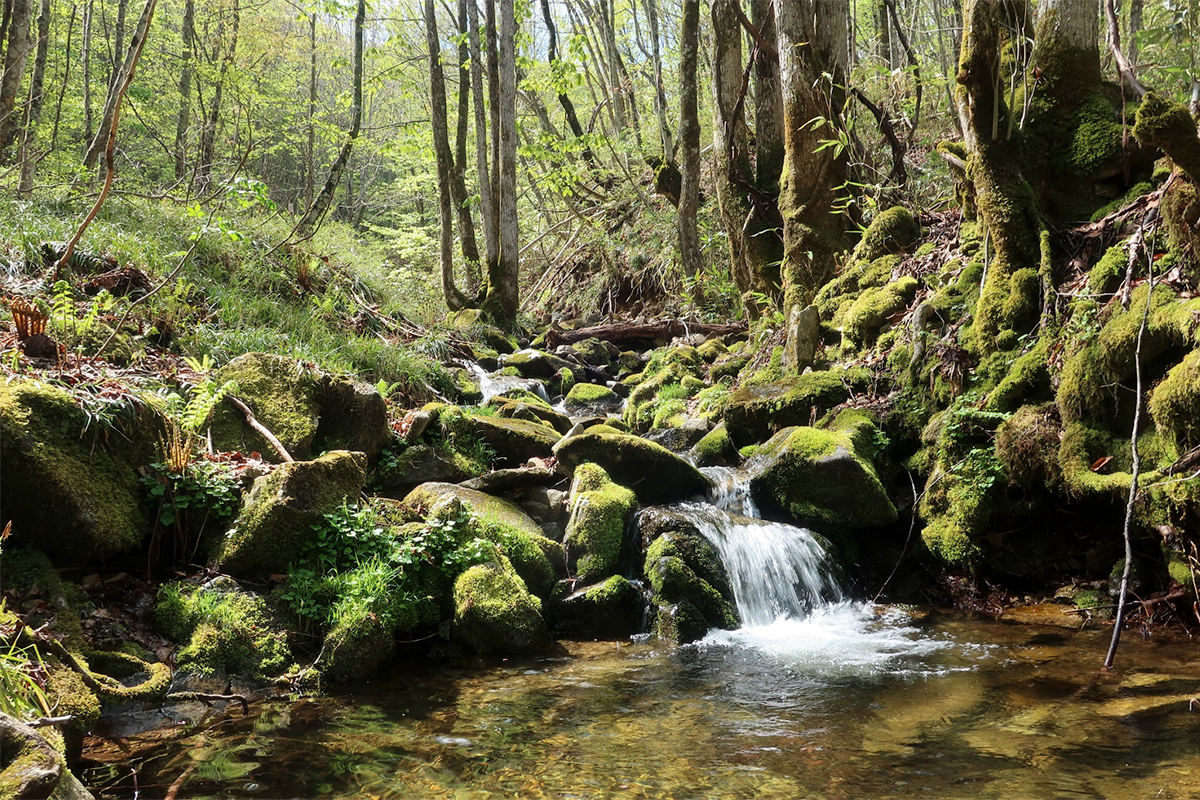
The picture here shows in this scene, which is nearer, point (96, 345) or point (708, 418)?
point (96, 345)

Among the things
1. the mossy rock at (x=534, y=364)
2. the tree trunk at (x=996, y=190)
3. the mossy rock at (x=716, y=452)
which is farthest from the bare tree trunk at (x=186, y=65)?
the tree trunk at (x=996, y=190)

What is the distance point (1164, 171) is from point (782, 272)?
4.62 meters

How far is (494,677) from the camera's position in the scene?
15.7ft

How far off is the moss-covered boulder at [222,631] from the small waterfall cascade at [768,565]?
3425 mm

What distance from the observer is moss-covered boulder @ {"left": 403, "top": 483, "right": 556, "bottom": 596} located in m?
5.79

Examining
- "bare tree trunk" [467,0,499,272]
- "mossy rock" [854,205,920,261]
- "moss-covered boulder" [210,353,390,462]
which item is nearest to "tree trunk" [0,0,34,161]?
"moss-covered boulder" [210,353,390,462]

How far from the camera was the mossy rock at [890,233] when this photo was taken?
886 centimetres

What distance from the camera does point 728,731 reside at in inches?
150

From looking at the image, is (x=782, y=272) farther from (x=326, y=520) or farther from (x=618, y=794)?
(x=618, y=794)

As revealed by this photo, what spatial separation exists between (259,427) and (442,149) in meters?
10.9

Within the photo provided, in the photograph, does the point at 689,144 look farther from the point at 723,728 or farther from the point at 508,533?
the point at 723,728

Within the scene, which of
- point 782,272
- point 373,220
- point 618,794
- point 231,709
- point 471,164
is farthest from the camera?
point 373,220

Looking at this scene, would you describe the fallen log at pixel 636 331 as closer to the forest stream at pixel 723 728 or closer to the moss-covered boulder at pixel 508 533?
the moss-covered boulder at pixel 508 533

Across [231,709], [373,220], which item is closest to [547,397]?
[231,709]
